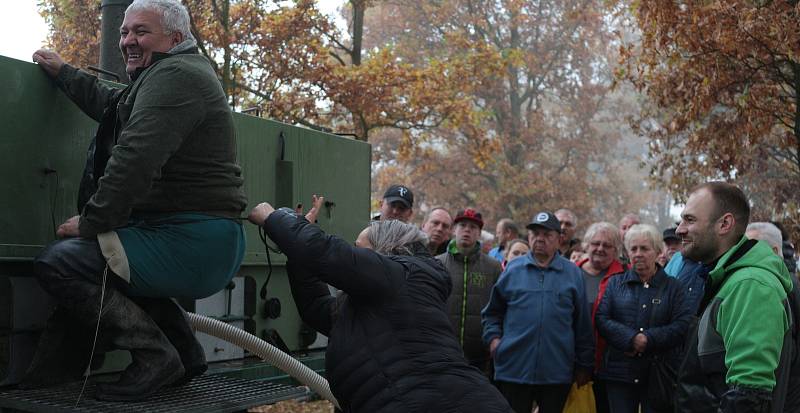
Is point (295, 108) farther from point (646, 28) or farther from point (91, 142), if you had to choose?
point (91, 142)

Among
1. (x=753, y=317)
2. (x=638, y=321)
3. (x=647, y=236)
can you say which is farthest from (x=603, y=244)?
(x=753, y=317)

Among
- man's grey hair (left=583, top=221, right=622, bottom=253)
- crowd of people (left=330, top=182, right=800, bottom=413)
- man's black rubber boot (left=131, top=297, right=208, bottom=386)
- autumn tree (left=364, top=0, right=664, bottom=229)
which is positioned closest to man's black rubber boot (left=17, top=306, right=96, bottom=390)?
man's black rubber boot (left=131, top=297, right=208, bottom=386)

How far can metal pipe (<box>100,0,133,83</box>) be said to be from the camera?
5.95 meters

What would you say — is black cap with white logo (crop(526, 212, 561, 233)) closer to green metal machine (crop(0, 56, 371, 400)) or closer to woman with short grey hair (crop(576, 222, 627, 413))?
woman with short grey hair (crop(576, 222, 627, 413))

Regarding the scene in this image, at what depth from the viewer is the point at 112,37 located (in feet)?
19.6

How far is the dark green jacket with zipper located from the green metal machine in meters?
1.21

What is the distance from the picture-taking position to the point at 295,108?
16906 millimetres

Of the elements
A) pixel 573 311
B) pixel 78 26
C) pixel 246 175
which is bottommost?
pixel 573 311

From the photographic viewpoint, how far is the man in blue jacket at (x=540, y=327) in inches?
273

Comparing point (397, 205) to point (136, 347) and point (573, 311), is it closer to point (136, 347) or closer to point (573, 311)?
point (573, 311)

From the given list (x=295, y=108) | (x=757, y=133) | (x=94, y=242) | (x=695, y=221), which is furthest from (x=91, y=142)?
(x=295, y=108)

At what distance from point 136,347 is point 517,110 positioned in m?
31.3

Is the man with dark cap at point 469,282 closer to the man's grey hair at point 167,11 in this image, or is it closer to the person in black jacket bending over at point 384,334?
the person in black jacket bending over at point 384,334

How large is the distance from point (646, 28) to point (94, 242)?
922cm
